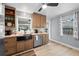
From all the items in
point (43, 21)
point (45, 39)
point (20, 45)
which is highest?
point (43, 21)

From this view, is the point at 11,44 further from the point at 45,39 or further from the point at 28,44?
the point at 45,39

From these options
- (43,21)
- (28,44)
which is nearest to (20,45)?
(28,44)

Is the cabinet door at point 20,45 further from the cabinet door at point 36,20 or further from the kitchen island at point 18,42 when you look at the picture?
the cabinet door at point 36,20

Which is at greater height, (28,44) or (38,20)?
(38,20)

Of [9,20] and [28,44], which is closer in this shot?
[9,20]

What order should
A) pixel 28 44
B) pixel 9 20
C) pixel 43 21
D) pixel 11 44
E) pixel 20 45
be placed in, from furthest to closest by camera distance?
pixel 28 44
pixel 20 45
pixel 11 44
pixel 9 20
pixel 43 21

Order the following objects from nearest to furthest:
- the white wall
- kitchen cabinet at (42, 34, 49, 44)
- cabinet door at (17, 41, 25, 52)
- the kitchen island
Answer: the white wall → kitchen cabinet at (42, 34, 49, 44) → the kitchen island → cabinet door at (17, 41, 25, 52)

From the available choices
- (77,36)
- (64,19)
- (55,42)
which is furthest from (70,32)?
(55,42)

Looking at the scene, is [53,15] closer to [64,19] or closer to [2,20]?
[64,19]

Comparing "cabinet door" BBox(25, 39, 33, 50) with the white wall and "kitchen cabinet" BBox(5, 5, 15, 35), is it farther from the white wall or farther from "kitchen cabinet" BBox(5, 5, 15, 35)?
the white wall

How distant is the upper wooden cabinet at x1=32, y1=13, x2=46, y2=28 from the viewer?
7.24ft

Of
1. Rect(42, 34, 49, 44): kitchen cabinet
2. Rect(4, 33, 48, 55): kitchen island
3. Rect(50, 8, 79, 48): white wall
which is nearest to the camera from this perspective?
Rect(50, 8, 79, 48): white wall

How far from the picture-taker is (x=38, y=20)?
2258mm

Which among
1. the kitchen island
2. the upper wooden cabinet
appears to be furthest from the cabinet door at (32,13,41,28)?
the kitchen island
